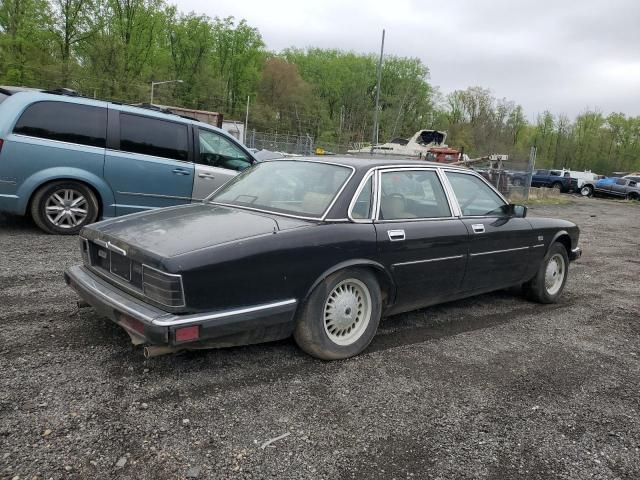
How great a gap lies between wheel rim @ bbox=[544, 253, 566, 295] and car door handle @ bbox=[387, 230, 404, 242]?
242cm

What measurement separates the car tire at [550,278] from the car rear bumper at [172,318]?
3.26 metres

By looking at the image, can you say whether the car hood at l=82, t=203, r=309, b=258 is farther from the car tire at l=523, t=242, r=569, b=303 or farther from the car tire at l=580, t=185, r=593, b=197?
the car tire at l=580, t=185, r=593, b=197

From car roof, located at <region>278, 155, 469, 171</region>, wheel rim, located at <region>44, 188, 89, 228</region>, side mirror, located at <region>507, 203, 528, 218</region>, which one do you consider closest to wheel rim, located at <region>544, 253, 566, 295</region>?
side mirror, located at <region>507, 203, 528, 218</region>

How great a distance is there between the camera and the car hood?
10.2ft

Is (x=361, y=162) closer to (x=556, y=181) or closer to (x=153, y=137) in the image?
(x=153, y=137)

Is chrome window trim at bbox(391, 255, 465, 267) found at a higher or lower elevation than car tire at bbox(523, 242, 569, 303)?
higher

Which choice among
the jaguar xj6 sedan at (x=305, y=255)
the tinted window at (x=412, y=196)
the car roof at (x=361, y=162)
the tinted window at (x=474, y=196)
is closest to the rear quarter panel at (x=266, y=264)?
the jaguar xj6 sedan at (x=305, y=255)

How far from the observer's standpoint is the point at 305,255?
3328mm

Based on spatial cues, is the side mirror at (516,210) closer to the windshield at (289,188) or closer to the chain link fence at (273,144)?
the windshield at (289,188)

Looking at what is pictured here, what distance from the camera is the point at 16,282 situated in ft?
15.7

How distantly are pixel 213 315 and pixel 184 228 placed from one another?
708 millimetres

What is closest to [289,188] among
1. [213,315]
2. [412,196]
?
[412,196]

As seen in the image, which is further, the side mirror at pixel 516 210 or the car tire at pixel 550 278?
the car tire at pixel 550 278

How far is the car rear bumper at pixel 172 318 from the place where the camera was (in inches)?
112
